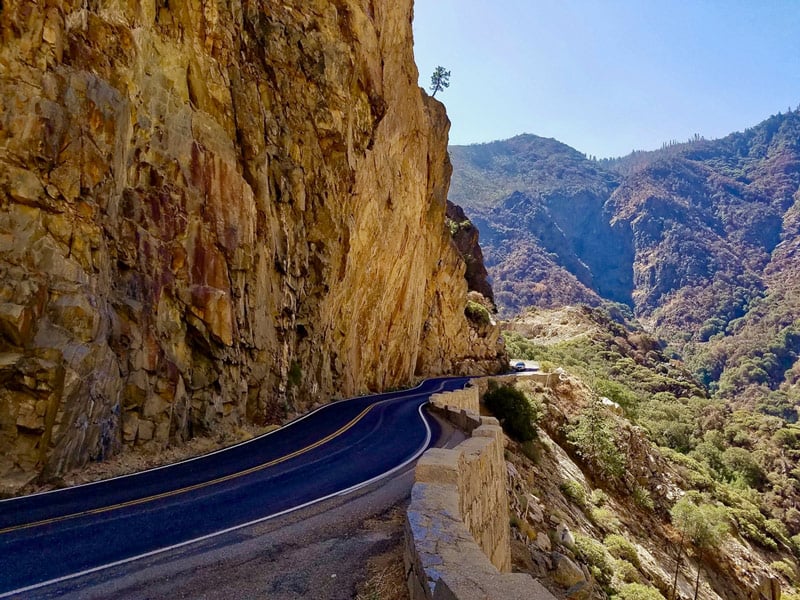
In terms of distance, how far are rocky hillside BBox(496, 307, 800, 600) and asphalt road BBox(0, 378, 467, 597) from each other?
5905 millimetres

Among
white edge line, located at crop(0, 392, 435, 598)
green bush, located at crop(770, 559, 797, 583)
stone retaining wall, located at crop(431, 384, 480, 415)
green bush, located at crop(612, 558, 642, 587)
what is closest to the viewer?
white edge line, located at crop(0, 392, 435, 598)

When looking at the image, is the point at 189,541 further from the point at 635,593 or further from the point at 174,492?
the point at 635,593

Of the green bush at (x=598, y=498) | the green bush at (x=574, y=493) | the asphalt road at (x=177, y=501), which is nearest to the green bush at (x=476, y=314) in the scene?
the green bush at (x=598, y=498)

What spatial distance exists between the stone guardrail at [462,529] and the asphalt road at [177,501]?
9.38 feet

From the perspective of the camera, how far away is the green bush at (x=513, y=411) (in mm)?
28062

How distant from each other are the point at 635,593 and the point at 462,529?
16.0 metres

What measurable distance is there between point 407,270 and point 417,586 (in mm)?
34617

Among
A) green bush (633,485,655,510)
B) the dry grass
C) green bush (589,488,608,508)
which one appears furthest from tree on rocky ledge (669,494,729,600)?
the dry grass

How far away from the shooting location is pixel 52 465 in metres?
10.5

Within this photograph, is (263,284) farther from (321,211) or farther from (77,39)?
(77,39)

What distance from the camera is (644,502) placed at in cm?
3108

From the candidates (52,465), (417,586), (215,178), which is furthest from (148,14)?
(417,586)

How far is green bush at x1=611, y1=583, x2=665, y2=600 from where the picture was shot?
17172 millimetres

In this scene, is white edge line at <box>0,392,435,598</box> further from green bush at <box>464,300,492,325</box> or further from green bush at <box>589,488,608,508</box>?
green bush at <box>464,300,492,325</box>
